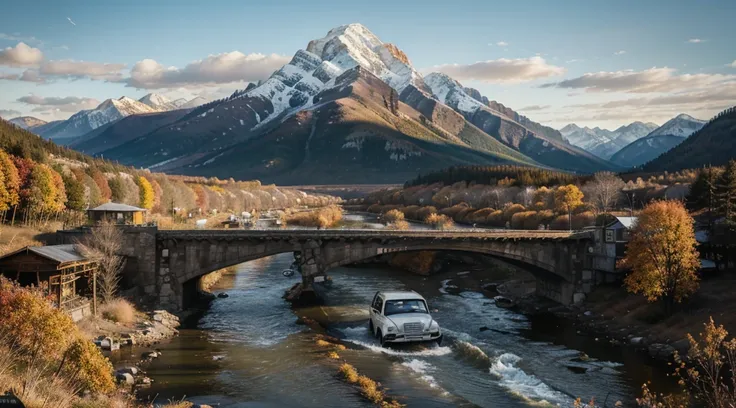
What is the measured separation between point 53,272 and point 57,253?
2241 mm

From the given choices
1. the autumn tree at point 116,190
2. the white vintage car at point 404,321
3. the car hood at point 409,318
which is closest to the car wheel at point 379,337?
the white vintage car at point 404,321

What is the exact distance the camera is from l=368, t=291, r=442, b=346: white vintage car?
5031 cm

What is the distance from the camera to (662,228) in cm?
6178

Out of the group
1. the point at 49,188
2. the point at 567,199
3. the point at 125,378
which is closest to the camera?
the point at 125,378

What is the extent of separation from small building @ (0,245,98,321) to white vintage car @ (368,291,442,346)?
26587 millimetres

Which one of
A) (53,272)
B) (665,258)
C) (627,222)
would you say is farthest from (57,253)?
(627,222)

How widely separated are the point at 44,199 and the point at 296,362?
65.0m

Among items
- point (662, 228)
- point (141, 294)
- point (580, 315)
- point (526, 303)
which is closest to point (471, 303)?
point (526, 303)

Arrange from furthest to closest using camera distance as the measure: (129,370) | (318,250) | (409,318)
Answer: (318,250)
(409,318)
(129,370)

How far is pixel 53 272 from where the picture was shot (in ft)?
181

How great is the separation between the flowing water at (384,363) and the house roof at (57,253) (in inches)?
446

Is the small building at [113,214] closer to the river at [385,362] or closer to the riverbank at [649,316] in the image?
the river at [385,362]

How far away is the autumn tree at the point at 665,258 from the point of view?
60625mm

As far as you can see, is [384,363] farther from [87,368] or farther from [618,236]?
[618,236]
